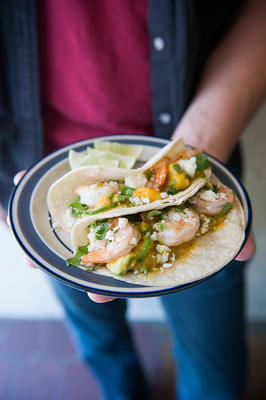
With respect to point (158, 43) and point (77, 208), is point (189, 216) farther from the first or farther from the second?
point (158, 43)

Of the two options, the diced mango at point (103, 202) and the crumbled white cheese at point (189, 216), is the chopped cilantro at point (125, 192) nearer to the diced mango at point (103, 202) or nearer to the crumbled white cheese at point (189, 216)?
the diced mango at point (103, 202)

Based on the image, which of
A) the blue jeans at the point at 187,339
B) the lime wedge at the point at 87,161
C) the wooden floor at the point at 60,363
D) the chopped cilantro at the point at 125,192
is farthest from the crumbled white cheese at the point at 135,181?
A: the wooden floor at the point at 60,363

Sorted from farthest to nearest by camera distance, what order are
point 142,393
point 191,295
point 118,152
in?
1. point 142,393
2. point 191,295
3. point 118,152

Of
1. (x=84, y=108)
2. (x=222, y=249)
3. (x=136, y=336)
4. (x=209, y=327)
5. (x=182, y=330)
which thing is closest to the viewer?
(x=222, y=249)

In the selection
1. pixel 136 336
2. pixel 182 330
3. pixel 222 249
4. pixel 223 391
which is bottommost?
pixel 136 336

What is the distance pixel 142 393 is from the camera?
2.48 m

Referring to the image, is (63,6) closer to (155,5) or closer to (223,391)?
(155,5)

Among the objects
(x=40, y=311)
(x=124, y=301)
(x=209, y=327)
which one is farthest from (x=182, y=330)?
(x=40, y=311)

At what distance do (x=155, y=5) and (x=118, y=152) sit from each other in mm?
540

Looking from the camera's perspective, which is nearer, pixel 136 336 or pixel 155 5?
pixel 155 5

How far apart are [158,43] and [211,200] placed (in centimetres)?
65

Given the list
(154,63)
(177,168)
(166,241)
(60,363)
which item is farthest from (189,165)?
(60,363)

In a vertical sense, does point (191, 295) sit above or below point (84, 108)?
below

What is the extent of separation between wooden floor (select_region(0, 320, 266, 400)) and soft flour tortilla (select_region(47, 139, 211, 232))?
1.80 meters
